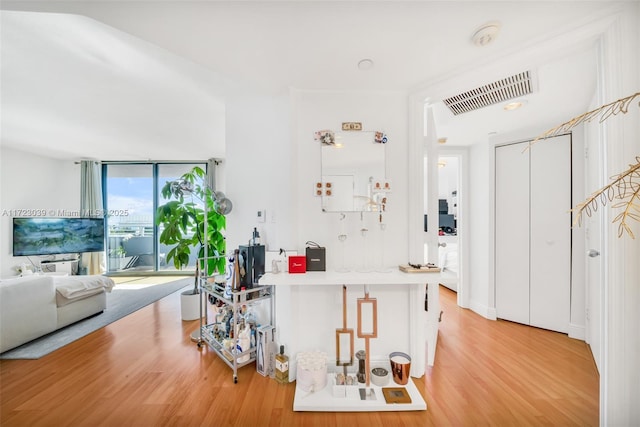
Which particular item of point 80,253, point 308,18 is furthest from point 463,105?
point 80,253

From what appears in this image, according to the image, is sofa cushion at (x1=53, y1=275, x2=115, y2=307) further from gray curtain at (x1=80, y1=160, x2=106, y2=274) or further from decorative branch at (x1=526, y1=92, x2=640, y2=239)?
decorative branch at (x1=526, y1=92, x2=640, y2=239)

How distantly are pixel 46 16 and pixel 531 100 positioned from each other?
363 centimetres

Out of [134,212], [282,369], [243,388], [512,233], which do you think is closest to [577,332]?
[512,233]

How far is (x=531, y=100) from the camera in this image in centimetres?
209

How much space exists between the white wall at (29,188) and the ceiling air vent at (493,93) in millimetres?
6743

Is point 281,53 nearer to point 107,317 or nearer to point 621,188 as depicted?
point 621,188

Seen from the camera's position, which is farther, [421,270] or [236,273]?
[236,273]

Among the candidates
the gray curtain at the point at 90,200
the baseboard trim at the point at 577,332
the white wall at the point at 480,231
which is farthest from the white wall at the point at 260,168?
the gray curtain at the point at 90,200

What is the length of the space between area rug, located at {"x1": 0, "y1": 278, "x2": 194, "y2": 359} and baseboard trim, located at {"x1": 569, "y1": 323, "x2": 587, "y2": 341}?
5199mm

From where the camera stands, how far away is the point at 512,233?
281 centimetres

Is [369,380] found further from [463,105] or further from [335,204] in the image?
[463,105]

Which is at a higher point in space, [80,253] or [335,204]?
[335,204]

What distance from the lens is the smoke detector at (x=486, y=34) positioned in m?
1.26

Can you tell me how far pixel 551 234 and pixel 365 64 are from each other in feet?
8.98
